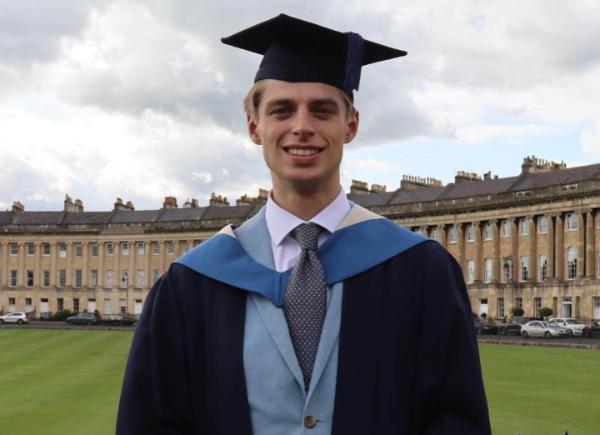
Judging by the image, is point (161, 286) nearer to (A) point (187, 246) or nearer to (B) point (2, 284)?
(A) point (187, 246)

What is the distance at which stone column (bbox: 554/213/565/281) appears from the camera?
7100 cm

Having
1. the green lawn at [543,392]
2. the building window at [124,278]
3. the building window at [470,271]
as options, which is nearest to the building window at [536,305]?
the building window at [470,271]

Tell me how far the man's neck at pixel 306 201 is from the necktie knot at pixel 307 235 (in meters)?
0.06

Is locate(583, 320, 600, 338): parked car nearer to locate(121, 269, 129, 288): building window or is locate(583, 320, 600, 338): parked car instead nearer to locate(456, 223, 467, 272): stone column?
locate(456, 223, 467, 272): stone column

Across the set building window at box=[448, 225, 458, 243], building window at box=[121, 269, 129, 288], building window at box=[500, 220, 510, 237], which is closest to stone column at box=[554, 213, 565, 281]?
Result: building window at box=[500, 220, 510, 237]

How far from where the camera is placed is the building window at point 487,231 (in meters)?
79.1

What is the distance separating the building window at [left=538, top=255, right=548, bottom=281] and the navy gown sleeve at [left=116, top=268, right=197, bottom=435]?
2788 inches

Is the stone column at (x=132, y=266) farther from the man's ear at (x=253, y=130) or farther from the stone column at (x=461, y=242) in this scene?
the man's ear at (x=253, y=130)

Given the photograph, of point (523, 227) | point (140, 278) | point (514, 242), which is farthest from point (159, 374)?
point (140, 278)

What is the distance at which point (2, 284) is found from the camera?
108312mm

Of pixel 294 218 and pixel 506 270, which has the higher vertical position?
pixel 506 270

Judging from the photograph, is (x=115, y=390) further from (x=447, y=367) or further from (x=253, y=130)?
(x=447, y=367)

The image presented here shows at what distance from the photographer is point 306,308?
3.95m

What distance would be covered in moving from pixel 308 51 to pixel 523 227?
73.8 meters
